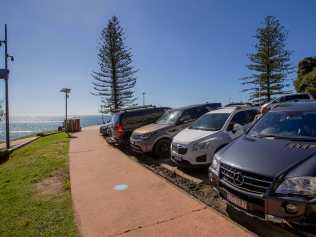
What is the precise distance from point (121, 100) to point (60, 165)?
25317 mm

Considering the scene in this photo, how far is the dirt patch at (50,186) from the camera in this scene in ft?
18.8

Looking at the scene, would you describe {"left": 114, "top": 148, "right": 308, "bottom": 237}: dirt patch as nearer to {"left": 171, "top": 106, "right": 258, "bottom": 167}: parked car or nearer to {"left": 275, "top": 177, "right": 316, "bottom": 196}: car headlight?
{"left": 171, "top": 106, "right": 258, "bottom": 167}: parked car

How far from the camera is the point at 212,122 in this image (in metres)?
7.16

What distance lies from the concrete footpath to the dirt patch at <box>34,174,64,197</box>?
12.1 inches

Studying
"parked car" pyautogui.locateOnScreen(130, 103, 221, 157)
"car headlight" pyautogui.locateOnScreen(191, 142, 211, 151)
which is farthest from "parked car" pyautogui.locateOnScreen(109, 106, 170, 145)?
"car headlight" pyautogui.locateOnScreen(191, 142, 211, 151)

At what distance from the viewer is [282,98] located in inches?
508

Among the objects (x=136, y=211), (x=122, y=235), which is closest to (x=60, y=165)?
(x=136, y=211)

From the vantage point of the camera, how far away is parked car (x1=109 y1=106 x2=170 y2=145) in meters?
10.8

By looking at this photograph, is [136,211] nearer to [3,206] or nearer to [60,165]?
[3,206]

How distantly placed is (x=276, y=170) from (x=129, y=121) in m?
8.30

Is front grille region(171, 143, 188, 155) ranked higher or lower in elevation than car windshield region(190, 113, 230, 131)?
lower

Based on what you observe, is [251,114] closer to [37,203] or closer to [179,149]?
[179,149]

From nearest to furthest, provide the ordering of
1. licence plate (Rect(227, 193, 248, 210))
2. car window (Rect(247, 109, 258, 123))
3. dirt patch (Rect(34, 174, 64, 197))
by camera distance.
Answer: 1. licence plate (Rect(227, 193, 248, 210))
2. dirt patch (Rect(34, 174, 64, 197))
3. car window (Rect(247, 109, 258, 123))

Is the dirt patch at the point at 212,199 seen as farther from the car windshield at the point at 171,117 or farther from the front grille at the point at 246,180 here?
the car windshield at the point at 171,117
